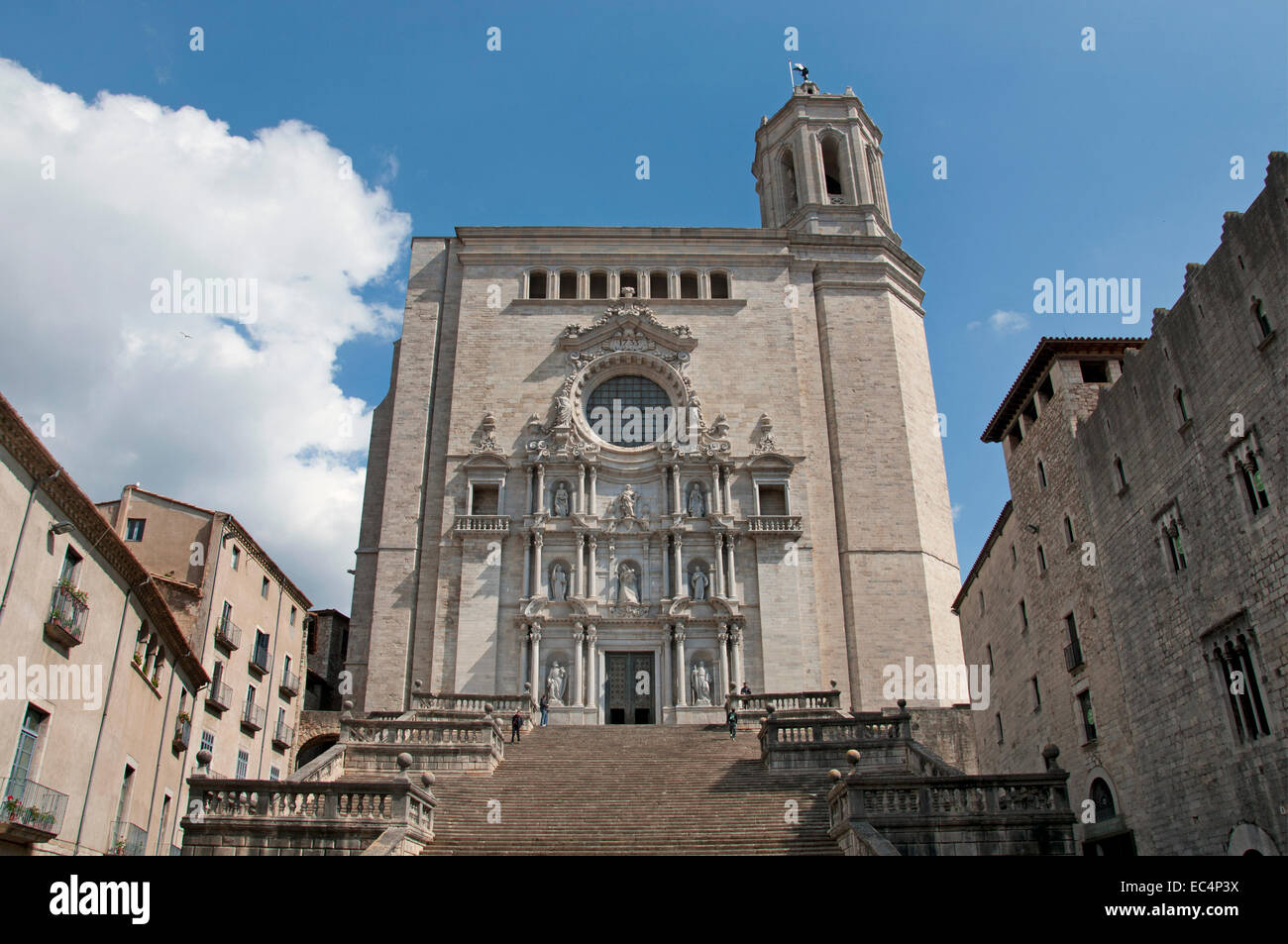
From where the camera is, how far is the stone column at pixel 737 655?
29141 millimetres

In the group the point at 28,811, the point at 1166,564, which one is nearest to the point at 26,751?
the point at 28,811

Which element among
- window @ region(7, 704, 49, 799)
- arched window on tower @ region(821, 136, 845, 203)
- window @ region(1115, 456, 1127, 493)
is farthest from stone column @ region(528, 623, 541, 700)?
arched window on tower @ region(821, 136, 845, 203)

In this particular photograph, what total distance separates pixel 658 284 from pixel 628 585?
1236cm

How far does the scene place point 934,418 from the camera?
117 ft

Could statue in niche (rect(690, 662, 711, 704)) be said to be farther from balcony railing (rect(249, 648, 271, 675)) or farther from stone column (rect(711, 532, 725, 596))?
balcony railing (rect(249, 648, 271, 675))

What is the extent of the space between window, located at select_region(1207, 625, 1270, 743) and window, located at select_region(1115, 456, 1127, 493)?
4.30 metres

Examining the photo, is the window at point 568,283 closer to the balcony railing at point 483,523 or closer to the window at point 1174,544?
the balcony railing at point 483,523

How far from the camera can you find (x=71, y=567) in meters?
17.3

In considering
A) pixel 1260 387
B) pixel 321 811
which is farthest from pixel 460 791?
pixel 1260 387

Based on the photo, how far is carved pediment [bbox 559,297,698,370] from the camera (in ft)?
113
